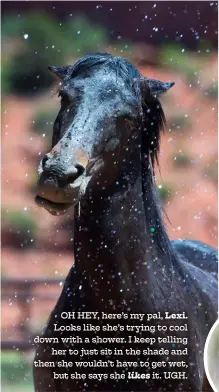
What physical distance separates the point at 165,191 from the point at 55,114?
0.33 metres

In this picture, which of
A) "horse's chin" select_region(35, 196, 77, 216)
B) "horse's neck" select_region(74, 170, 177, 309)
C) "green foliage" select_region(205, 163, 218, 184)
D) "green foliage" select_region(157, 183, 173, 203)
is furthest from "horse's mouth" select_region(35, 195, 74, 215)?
"green foliage" select_region(205, 163, 218, 184)

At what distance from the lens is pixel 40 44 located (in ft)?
4.91

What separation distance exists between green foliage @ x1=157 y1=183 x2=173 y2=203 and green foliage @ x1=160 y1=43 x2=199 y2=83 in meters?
0.27

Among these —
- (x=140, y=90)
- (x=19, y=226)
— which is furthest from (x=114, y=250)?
(x=19, y=226)

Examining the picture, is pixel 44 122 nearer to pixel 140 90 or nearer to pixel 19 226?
pixel 19 226

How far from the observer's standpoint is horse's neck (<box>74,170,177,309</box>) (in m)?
1.14

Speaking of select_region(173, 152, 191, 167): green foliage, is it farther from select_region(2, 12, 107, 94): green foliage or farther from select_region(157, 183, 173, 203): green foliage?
select_region(2, 12, 107, 94): green foliage

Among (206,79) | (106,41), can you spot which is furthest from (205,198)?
(106,41)

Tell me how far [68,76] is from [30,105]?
1.11 feet

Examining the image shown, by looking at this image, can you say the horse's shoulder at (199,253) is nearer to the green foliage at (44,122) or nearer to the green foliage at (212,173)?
the green foliage at (212,173)

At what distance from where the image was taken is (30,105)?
4.98 ft

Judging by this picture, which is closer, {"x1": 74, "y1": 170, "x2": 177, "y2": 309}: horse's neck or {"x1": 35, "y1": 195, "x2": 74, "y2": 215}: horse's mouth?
{"x1": 35, "y1": 195, "x2": 74, "y2": 215}: horse's mouth

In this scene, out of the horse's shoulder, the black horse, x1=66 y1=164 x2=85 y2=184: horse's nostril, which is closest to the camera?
x1=66 y1=164 x2=85 y2=184: horse's nostril

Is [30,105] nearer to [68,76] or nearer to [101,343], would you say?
[68,76]
